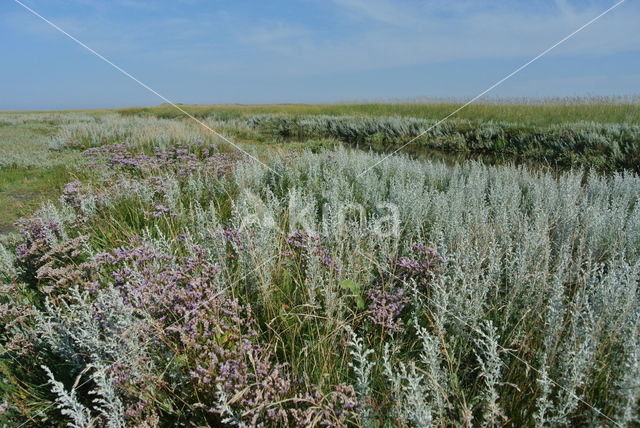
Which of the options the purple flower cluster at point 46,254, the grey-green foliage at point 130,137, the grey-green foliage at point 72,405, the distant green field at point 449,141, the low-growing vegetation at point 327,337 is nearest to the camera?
the grey-green foliage at point 72,405

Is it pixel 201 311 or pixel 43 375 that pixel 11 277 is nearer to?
pixel 43 375

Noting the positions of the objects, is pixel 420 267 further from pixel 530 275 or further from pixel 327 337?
pixel 327 337

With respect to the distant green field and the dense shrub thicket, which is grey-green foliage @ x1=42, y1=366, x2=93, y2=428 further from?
the dense shrub thicket

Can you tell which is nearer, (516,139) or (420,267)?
(420,267)

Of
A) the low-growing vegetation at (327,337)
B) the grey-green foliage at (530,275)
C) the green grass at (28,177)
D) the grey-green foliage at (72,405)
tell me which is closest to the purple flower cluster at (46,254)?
the low-growing vegetation at (327,337)

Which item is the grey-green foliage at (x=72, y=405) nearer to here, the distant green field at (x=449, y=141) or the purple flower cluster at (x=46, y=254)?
the purple flower cluster at (x=46, y=254)

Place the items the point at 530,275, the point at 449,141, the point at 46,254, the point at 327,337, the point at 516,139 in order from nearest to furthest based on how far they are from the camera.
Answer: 1. the point at 327,337
2. the point at 530,275
3. the point at 46,254
4. the point at 516,139
5. the point at 449,141

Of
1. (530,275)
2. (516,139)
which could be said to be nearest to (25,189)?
(530,275)

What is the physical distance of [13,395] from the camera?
2701mm

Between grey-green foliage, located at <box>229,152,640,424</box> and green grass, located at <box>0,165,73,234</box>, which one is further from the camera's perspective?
green grass, located at <box>0,165,73,234</box>

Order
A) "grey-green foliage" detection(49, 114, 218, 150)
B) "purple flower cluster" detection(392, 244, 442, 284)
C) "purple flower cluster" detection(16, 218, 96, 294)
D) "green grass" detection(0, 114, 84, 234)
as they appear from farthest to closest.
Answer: "grey-green foliage" detection(49, 114, 218, 150) → "green grass" detection(0, 114, 84, 234) → "purple flower cluster" detection(16, 218, 96, 294) → "purple flower cluster" detection(392, 244, 442, 284)

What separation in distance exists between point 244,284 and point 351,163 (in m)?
5.54

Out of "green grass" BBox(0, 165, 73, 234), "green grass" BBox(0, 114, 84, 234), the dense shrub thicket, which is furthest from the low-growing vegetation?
the dense shrub thicket

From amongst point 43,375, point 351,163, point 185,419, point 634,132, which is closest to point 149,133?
point 351,163
